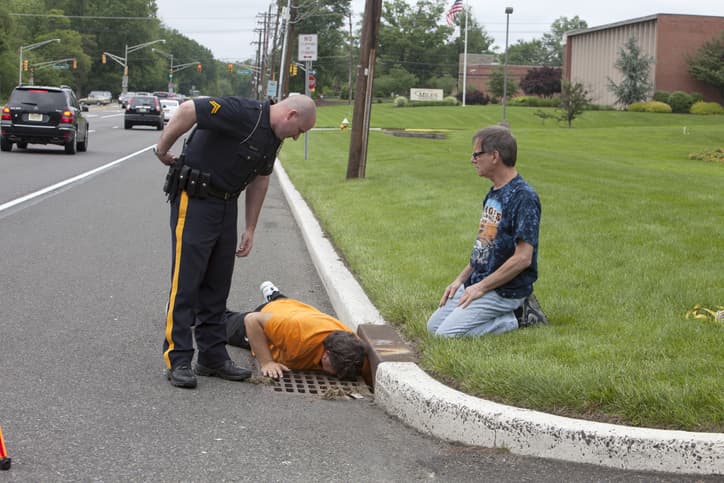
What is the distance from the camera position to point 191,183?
5.48 meters

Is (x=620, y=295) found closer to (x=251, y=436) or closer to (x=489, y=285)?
(x=489, y=285)

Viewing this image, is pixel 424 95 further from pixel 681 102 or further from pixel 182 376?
pixel 182 376

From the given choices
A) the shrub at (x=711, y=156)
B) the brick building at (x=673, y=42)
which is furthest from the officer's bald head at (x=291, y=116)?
the brick building at (x=673, y=42)

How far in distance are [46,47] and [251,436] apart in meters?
124

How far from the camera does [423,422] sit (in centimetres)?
489

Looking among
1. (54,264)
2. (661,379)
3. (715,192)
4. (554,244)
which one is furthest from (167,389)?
(715,192)

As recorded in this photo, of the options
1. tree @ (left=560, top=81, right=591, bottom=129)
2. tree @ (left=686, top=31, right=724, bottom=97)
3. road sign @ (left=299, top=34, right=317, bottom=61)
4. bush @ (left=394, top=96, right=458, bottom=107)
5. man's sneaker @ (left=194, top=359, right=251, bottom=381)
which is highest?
tree @ (left=686, top=31, right=724, bottom=97)

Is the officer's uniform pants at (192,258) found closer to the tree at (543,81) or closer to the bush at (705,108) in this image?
the bush at (705,108)

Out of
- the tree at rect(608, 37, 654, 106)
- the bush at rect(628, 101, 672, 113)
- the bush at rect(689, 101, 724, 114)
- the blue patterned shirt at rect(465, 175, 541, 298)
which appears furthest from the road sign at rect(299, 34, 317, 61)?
the tree at rect(608, 37, 654, 106)

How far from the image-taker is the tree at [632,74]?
70.4 metres

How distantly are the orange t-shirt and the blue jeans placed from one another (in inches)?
26.4

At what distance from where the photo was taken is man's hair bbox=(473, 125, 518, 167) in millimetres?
5926

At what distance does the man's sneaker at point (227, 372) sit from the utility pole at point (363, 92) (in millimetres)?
12919

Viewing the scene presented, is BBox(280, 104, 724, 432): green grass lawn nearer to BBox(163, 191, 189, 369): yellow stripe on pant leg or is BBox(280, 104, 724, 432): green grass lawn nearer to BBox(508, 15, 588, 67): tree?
BBox(163, 191, 189, 369): yellow stripe on pant leg
